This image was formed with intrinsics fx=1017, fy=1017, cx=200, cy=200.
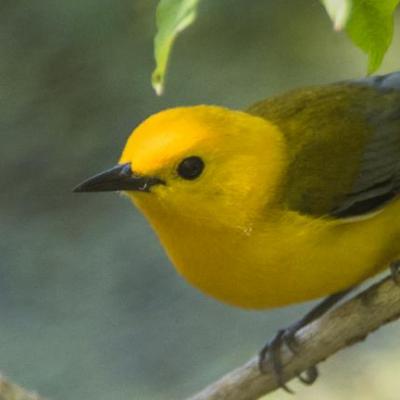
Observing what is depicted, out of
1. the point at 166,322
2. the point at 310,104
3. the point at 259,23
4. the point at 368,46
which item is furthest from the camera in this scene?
the point at 259,23

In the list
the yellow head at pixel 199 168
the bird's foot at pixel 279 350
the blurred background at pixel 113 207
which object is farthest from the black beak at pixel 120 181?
the blurred background at pixel 113 207

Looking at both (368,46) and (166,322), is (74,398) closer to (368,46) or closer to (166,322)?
(166,322)

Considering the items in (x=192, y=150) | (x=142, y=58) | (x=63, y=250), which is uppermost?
(x=192, y=150)

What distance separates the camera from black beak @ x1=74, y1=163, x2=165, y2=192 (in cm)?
160

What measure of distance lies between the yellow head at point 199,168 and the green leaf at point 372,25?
0.55 metres

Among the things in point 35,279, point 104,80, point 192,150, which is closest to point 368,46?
point 192,150

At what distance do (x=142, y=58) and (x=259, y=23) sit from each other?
21.7 inches

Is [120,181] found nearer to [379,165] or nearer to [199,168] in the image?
[199,168]

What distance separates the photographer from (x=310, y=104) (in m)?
1.98

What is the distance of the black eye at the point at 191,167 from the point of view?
5.43ft

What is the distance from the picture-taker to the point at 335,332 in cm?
174

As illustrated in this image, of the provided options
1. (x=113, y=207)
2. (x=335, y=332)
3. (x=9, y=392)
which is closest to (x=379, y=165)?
(x=335, y=332)

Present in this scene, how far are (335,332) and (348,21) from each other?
0.78 m

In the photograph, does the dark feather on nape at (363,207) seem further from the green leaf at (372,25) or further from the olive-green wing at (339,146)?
the green leaf at (372,25)
